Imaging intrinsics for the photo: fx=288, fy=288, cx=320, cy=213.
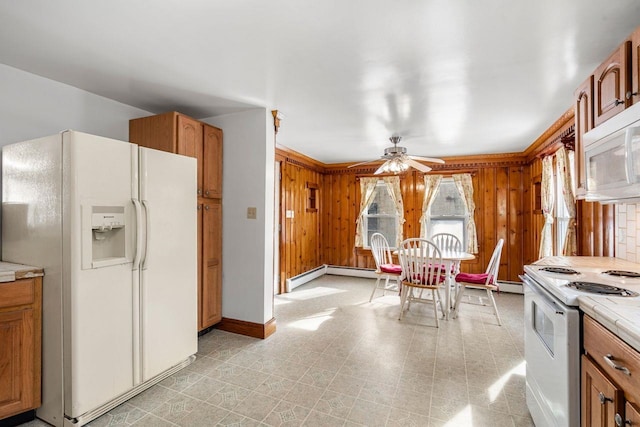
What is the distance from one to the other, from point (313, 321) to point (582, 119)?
3.11 metres

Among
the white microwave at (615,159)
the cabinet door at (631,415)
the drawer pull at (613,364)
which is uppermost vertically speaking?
the white microwave at (615,159)

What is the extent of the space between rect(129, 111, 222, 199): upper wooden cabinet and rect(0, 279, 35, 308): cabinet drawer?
1.39 m

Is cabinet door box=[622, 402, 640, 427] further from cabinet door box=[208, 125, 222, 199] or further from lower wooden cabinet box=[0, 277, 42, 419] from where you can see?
cabinet door box=[208, 125, 222, 199]

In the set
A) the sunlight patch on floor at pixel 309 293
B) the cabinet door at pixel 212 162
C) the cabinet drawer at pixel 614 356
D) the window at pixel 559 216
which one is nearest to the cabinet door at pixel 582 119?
the cabinet drawer at pixel 614 356

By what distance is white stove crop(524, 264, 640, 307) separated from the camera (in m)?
1.29

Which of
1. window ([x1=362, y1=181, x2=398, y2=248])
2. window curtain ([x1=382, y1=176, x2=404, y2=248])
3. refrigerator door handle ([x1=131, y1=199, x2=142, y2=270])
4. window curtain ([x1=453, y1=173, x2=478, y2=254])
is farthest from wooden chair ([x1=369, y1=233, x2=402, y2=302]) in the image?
refrigerator door handle ([x1=131, y1=199, x2=142, y2=270])

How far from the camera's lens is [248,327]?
3.01m

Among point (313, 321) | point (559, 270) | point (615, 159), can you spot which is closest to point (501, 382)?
point (559, 270)

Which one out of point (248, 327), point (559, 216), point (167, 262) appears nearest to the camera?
point (167, 262)

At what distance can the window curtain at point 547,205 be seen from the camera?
3.65 meters

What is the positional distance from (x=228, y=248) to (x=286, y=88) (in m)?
1.74

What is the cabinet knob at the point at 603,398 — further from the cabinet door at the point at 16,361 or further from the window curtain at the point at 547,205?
the window curtain at the point at 547,205

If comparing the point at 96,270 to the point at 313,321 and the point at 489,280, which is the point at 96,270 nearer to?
the point at 313,321

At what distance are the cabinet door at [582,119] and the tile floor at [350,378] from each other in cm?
160
